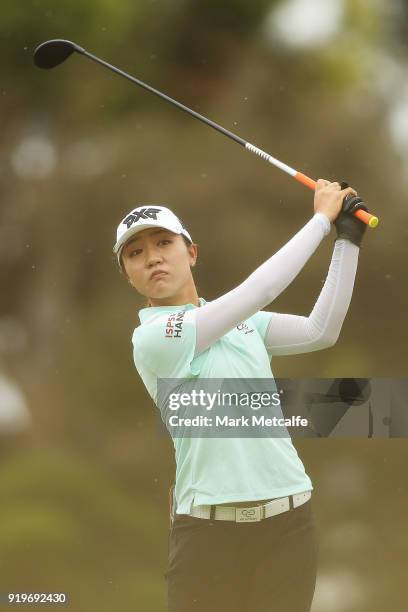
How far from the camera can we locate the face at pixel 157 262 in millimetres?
1402

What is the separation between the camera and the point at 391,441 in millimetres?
3125

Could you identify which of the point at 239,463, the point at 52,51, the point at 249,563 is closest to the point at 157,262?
the point at 239,463

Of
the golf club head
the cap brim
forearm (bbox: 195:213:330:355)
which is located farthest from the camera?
the golf club head

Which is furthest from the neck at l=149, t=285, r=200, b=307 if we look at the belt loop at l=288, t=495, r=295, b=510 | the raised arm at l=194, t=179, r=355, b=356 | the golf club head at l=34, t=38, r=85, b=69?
the golf club head at l=34, t=38, r=85, b=69

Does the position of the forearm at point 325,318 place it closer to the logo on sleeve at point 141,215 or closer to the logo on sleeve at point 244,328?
the logo on sleeve at point 244,328

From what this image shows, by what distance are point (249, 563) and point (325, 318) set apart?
14.9 inches

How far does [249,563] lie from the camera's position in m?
1.31

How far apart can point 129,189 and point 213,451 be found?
1924 millimetres

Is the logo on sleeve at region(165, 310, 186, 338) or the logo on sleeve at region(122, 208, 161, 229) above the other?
the logo on sleeve at region(122, 208, 161, 229)

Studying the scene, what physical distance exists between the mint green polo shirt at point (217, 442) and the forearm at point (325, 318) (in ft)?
0.16

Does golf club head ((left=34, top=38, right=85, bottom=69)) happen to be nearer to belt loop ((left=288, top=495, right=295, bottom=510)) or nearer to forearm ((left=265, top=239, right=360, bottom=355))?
forearm ((left=265, top=239, right=360, bottom=355))

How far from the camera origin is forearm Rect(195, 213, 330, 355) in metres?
1.28

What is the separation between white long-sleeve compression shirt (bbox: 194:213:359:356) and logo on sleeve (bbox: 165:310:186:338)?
28 mm

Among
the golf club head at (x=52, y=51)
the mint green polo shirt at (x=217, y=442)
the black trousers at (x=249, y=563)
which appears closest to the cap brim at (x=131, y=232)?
the mint green polo shirt at (x=217, y=442)
